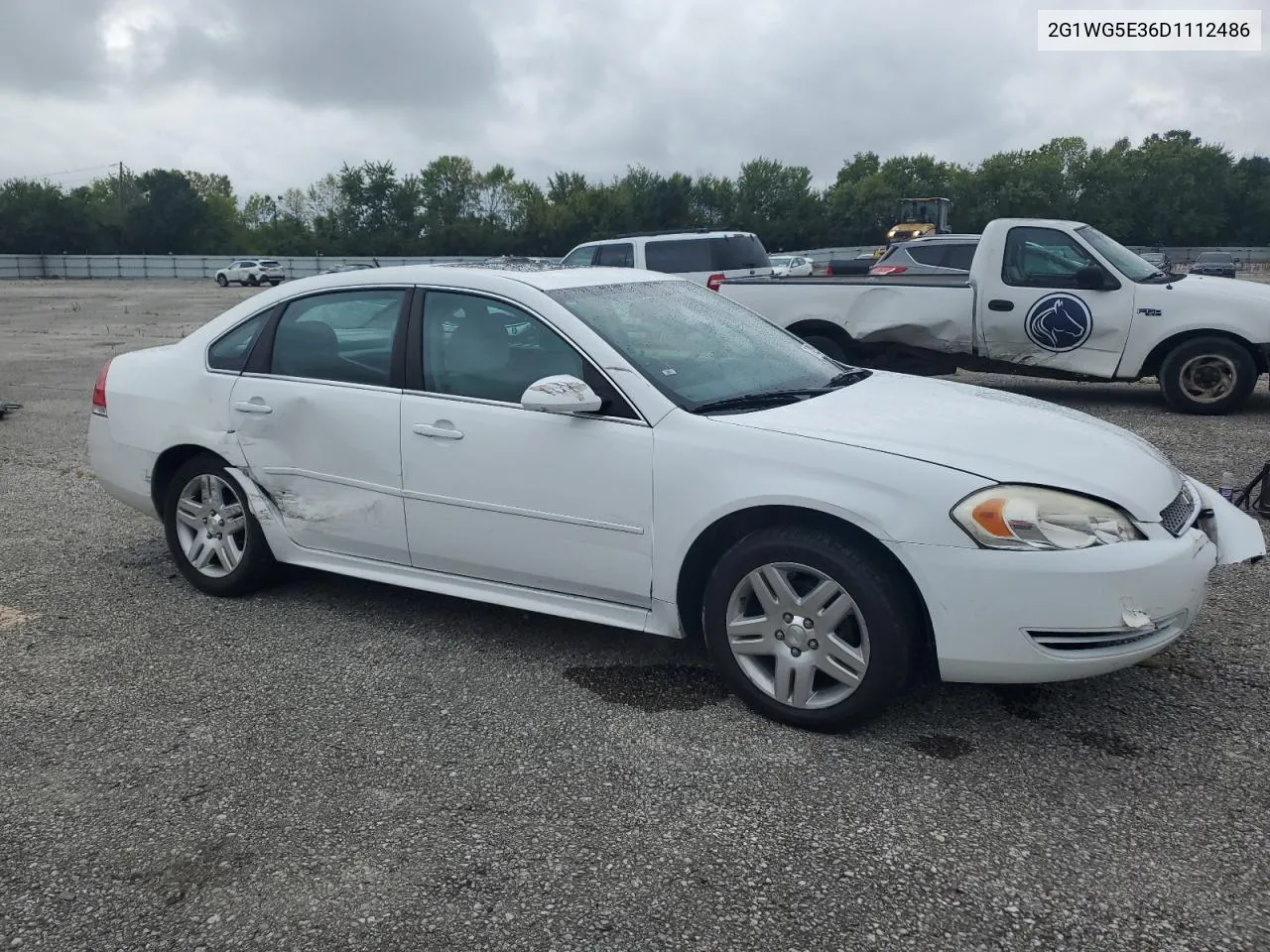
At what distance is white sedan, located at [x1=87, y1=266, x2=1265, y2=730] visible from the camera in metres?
3.37

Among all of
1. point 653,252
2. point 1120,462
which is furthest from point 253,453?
point 653,252

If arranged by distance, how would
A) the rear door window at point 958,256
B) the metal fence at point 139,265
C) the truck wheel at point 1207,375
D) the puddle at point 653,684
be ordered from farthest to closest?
the metal fence at point 139,265 < the rear door window at point 958,256 < the truck wheel at point 1207,375 < the puddle at point 653,684

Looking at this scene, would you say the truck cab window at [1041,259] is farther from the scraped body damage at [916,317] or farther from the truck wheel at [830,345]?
the truck wheel at [830,345]

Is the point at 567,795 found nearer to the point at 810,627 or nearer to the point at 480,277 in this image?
the point at 810,627

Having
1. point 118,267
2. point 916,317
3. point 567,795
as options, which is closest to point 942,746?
point 567,795

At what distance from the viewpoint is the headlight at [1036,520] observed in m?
3.32

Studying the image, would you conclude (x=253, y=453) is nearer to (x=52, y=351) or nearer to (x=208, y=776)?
(x=208, y=776)

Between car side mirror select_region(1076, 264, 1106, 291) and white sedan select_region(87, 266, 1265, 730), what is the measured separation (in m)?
6.08

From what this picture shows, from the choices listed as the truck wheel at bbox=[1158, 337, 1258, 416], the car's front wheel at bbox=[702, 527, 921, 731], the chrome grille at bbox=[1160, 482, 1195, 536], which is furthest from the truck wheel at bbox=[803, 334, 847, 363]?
the car's front wheel at bbox=[702, 527, 921, 731]

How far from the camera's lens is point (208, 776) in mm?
3473

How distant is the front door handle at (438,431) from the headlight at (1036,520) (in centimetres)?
191

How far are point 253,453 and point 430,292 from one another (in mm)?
1112

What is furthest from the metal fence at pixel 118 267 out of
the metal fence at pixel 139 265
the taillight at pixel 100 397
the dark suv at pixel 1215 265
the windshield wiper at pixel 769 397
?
the windshield wiper at pixel 769 397

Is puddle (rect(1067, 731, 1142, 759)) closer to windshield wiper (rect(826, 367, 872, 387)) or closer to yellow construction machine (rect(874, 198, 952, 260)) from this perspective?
windshield wiper (rect(826, 367, 872, 387))
